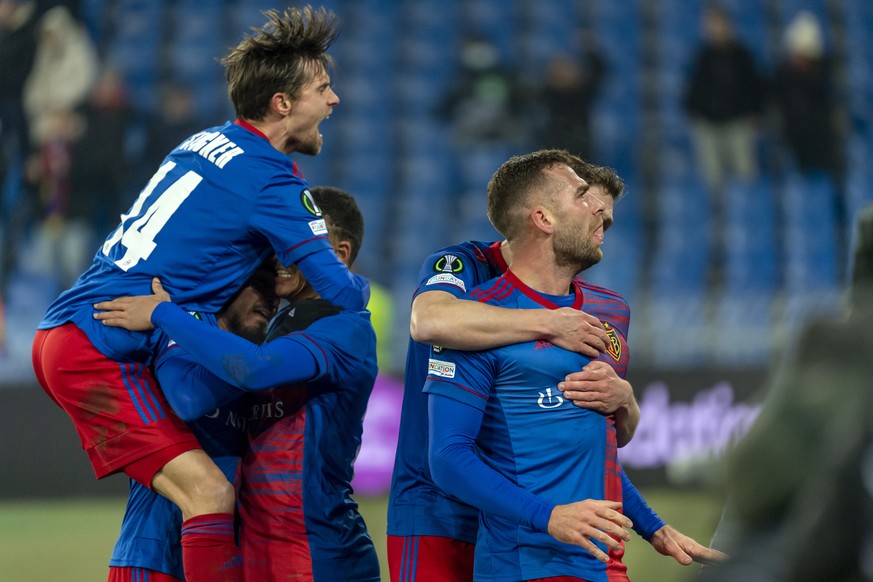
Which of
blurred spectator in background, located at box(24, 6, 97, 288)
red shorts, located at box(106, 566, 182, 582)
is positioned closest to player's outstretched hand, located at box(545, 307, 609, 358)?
red shorts, located at box(106, 566, 182, 582)

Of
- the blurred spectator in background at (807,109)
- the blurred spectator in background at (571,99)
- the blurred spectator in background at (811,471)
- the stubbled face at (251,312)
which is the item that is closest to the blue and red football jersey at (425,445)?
the stubbled face at (251,312)

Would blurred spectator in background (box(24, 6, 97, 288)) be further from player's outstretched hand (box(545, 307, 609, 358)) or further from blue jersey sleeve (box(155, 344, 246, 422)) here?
player's outstretched hand (box(545, 307, 609, 358))

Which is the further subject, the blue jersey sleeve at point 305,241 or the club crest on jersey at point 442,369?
the blue jersey sleeve at point 305,241

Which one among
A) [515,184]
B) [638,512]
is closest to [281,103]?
[515,184]

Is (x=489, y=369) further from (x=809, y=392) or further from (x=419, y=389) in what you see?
(x=809, y=392)

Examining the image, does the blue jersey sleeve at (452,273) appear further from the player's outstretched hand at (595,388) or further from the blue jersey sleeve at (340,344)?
the player's outstretched hand at (595,388)

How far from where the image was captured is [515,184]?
3299 millimetres

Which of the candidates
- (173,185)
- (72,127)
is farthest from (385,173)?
(173,185)

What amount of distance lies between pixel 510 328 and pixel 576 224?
400mm

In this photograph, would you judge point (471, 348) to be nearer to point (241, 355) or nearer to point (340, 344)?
point (340, 344)

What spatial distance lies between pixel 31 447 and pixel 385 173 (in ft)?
15.9

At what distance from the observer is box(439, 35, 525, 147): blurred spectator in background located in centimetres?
1190

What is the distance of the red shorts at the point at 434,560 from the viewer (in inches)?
132

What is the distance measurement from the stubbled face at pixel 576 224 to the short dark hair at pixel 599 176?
142 mm
